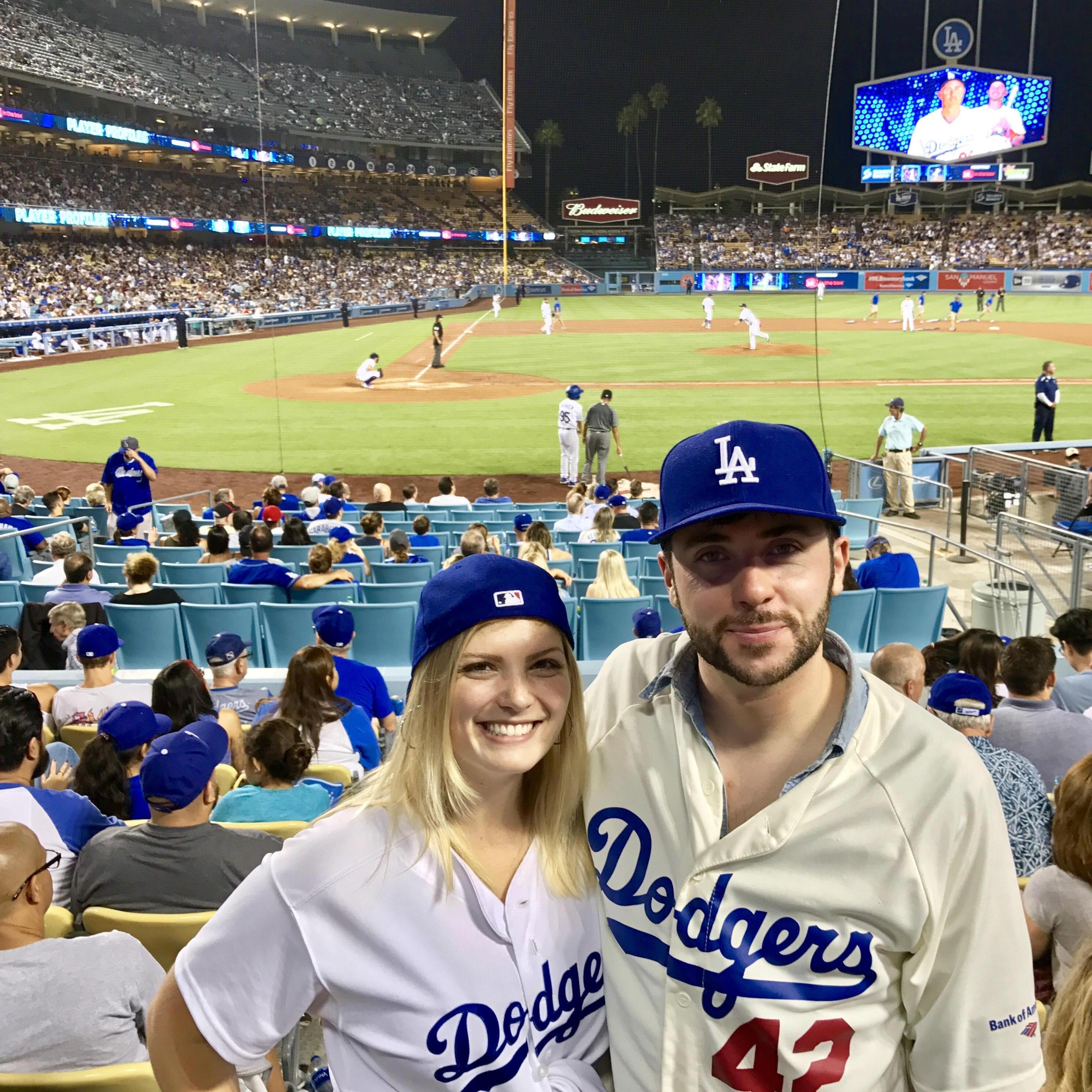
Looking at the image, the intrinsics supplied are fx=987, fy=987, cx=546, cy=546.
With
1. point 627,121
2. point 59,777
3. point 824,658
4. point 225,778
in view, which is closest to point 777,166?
point 627,121

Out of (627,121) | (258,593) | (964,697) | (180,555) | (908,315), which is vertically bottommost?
(180,555)

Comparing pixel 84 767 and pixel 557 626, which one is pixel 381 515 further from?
pixel 557 626

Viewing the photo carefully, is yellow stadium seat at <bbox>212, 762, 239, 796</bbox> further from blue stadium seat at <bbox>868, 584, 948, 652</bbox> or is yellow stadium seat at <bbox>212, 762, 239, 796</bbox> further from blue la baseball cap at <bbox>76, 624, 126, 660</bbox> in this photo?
blue stadium seat at <bbox>868, 584, 948, 652</bbox>

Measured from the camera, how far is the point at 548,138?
3061cm

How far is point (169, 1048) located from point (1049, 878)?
2.53 m

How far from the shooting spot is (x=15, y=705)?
3.85 metres

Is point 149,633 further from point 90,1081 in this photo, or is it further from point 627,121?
point 627,121

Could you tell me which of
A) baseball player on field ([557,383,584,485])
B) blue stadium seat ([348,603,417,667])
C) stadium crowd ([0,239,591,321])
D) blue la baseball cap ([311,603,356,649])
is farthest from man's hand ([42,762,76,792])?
stadium crowd ([0,239,591,321])

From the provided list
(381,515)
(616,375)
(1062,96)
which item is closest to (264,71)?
(616,375)

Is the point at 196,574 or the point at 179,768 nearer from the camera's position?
the point at 179,768

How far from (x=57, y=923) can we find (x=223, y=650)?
110 inches

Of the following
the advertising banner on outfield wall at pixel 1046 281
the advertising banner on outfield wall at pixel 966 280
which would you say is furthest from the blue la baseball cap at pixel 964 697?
the advertising banner on outfield wall at pixel 1046 281

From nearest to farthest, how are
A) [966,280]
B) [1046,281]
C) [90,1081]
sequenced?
1. [90,1081]
2. [1046,281]
3. [966,280]

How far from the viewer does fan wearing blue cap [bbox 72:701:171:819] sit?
14.1 feet
